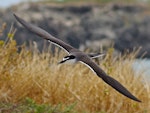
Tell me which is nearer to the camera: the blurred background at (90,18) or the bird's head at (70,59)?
the bird's head at (70,59)

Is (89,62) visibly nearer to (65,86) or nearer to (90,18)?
(65,86)

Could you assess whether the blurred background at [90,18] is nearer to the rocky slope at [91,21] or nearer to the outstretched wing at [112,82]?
the rocky slope at [91,21]

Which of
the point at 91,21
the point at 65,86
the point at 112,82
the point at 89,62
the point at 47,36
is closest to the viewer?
the point at 112,82

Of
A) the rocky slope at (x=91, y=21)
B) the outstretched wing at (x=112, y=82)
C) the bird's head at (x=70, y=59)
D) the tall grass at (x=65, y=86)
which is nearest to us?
the outstretched wing at (x=112, y=82)

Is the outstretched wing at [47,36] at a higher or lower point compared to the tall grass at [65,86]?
higher

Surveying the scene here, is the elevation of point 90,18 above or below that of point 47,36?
below

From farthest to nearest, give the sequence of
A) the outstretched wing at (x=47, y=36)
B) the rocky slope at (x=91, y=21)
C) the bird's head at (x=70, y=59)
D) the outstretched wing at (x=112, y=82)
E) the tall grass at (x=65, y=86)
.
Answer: the rocky slope at (x=91, y=21), the tall grass at (x=65, y=86), the outstretched wing at (x=47, y=36), the bird's head at (x=70, y=59), the outstretched wing at (x=112, y=82)

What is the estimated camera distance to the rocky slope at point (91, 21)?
50.4 metres

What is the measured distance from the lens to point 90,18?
53.4 metres

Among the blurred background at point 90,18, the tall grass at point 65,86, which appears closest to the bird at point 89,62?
the tall grass at point 65,86

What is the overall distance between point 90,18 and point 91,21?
2.04ft

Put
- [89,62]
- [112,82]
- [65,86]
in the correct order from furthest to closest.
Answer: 1. [65,86]
2. [89,62]
3. [112,82]

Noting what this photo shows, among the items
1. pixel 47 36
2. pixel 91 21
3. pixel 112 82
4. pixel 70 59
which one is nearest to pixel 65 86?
pixel 47 36

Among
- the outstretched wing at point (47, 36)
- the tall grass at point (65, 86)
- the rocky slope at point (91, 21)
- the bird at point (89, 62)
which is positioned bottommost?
the rocky slope at point (91, 21)
